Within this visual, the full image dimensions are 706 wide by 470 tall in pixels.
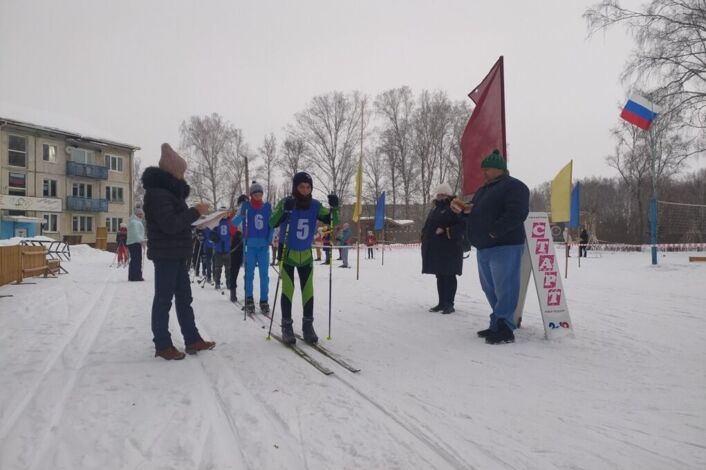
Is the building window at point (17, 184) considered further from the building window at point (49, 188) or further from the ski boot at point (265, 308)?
the ski boot at point (265, 308)

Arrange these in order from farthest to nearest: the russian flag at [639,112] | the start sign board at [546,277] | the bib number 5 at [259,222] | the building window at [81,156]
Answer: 1. the building window at [81,156]
2. the russian flag at [639,112]
3. the bib number 5 at [259,222]
4. the start sign board at [546,277]

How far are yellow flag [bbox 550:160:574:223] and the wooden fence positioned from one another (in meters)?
13.5

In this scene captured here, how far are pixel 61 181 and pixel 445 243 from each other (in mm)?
41969

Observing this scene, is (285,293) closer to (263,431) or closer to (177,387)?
(177,387)

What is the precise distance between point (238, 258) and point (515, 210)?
5.05 m

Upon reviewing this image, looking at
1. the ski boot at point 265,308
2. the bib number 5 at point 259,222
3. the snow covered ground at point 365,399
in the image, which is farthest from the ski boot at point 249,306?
the bib number 5 at point 259,222

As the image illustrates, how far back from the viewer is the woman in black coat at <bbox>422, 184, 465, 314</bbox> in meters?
6.46

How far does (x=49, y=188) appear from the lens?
37.5 meters

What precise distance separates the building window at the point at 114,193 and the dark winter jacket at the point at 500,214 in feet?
147

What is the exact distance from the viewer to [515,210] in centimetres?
445

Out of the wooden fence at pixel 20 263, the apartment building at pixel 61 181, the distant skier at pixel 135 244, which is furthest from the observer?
the apartment building at pixel 61 181

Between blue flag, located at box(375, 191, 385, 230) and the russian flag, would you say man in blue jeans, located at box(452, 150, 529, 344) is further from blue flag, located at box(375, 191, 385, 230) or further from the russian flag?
blue flag, located at box(375, 191, 385, 230)

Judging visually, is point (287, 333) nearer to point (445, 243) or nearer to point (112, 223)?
point (445, 243)

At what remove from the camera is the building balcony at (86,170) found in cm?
3831
